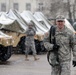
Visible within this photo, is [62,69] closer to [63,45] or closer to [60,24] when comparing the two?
[63,45]

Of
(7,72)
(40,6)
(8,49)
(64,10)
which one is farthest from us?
(40,6)

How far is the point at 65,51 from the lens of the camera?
8.42 m

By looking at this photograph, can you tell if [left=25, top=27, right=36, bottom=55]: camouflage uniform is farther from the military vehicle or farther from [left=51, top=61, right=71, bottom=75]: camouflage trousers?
[left=51, top=61, right=71, bottom=75]: camouflage trousers

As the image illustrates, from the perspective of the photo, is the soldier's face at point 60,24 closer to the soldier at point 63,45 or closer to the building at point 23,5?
the soldier at point 63,45

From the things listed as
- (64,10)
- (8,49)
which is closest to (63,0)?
(64,10)

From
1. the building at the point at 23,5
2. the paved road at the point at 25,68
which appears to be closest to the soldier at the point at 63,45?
the paved road at the point at 25,68

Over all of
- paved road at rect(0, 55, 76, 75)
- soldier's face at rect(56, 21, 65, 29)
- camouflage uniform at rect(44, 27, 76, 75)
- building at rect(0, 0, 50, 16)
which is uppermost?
building at rect(0, 0, 50, 16)

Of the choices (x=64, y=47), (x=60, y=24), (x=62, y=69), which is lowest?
(x=62, y=69)

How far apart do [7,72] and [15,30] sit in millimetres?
6698

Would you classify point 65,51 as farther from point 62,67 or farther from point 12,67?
point 12,67

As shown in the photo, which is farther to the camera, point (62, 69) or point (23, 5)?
point (23, 5)

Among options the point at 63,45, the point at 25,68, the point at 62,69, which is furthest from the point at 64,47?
the point at 25,68

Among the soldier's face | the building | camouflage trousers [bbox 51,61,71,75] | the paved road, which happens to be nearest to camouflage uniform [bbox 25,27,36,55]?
the paved road

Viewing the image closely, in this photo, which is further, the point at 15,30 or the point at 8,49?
the point at 15,30
